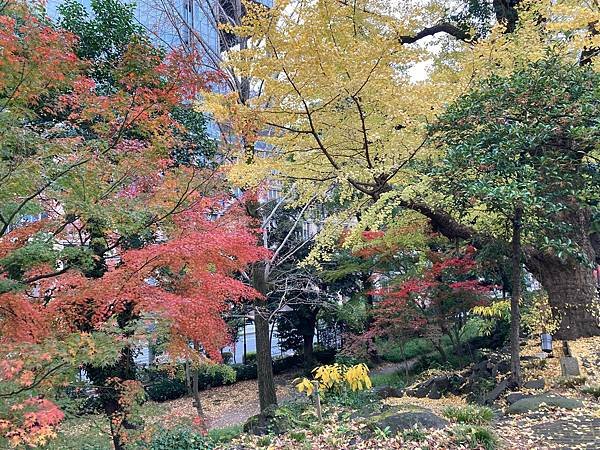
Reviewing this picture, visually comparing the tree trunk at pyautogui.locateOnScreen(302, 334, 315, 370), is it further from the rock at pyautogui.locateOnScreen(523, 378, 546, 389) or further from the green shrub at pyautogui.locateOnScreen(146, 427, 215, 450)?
the rock at pyautogui.locateOnScreen(523, 378, 546, 389)

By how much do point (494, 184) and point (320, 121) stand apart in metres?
2.74

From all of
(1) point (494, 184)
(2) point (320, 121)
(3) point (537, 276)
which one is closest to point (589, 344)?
(3) point (537, 276)

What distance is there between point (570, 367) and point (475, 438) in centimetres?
342

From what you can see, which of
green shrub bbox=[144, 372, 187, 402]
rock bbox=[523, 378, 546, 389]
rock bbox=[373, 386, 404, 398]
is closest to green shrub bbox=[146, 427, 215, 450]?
rock bbox=[373, 386, 404, 398]

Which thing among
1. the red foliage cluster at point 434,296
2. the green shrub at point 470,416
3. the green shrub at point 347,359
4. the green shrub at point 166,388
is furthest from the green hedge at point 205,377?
the green shrub at point 470,416

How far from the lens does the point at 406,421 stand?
16.1 feet

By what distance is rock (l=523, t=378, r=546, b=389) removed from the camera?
263 inches

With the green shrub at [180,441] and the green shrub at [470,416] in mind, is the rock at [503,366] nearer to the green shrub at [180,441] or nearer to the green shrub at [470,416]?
the green shrub at [470,416]

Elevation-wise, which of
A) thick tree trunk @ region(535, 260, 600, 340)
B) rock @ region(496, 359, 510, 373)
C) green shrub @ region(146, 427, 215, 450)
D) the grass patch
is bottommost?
the grass patch

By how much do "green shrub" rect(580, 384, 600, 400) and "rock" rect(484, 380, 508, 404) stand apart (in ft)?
3.33

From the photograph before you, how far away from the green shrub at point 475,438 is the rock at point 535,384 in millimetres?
2612

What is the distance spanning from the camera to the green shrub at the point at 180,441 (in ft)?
21.8

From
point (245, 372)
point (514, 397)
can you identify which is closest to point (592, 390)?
point (514, 397)

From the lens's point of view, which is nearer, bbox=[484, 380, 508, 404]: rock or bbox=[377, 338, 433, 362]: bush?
bbox=[484, 380, 508, 404]: rock
